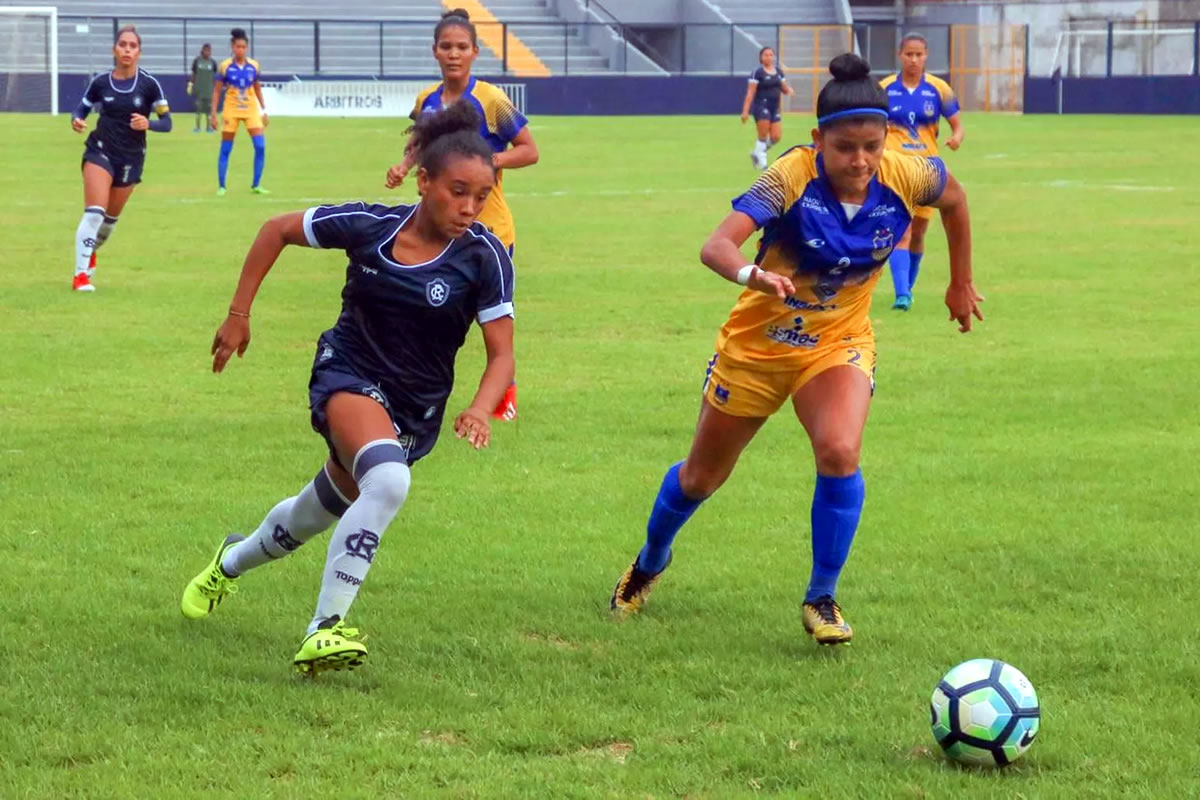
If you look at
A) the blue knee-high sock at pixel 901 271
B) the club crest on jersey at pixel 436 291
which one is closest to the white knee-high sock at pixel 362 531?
the club crest on jersey at pixel 436 291

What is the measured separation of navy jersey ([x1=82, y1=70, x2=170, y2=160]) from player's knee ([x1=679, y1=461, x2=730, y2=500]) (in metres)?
10.7

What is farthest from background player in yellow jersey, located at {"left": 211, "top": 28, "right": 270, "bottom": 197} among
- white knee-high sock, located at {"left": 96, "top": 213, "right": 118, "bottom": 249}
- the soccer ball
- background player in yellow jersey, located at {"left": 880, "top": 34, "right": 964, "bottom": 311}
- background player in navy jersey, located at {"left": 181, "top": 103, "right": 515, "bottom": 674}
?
the soccer ball

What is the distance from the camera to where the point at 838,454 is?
584 cm

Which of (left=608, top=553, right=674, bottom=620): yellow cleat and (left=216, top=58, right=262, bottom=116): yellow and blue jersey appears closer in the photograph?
(left=608, top=553, right=674, bottom=620): yellow cleat

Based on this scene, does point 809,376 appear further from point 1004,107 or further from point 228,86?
point 1004,107

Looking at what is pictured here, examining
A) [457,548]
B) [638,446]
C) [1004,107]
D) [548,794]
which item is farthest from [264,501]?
[1004,107]

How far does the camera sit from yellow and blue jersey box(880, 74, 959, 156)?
14875 mm

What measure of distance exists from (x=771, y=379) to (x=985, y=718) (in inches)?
65.8

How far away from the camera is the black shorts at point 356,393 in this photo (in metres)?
5.70

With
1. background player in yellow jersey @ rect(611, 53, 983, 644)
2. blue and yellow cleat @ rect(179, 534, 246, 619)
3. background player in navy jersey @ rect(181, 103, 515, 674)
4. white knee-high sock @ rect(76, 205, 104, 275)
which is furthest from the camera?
white knee-high sock @ rect(76, 205, 104, 275)

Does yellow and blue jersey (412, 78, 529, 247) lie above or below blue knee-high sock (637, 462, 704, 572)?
above

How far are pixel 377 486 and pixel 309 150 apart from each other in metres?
30.5

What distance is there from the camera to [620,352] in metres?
12.6

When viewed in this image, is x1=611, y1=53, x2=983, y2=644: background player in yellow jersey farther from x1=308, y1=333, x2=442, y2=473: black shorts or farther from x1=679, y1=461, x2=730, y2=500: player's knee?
x1=308, y1=333, x2=442, y2=473: black shorts
